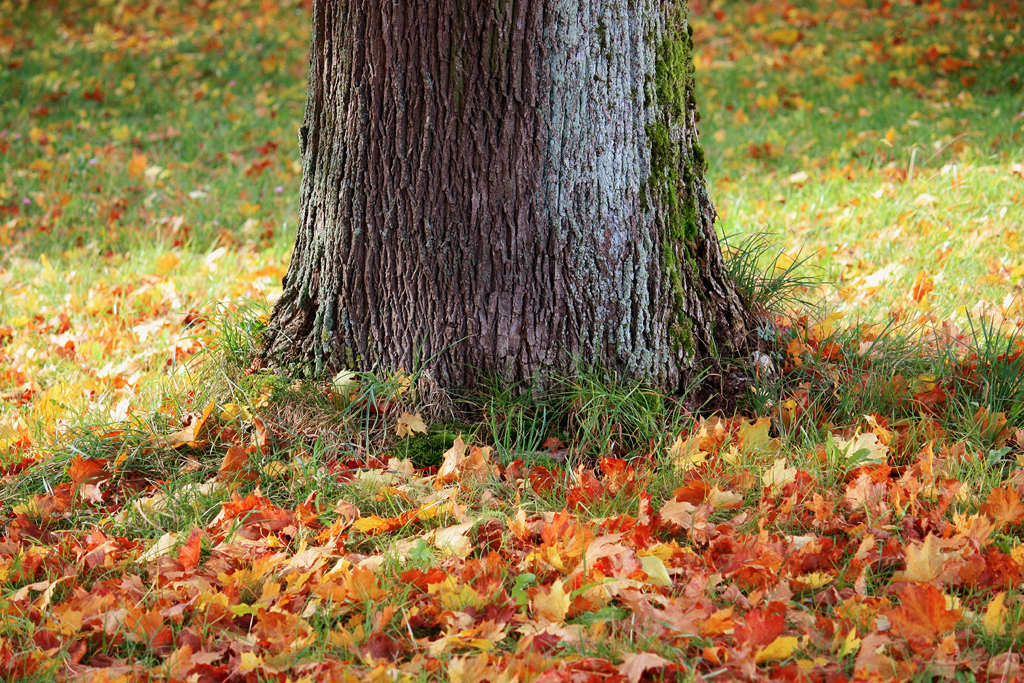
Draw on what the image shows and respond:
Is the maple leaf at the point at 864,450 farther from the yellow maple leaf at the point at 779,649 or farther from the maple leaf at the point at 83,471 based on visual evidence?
the maple leaf at the point at 83,471

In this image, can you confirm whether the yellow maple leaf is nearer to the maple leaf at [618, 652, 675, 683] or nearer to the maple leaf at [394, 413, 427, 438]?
the maple leaf at [618, 652, 675, 683]

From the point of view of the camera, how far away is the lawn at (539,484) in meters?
1.81

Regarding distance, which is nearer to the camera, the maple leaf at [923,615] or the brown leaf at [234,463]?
the maple leaf at [923,615]

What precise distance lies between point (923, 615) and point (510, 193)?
1633mm

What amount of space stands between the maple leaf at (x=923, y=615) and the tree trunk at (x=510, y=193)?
3.87ft

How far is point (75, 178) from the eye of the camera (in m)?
5.64

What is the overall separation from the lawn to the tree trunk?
0.62 feet

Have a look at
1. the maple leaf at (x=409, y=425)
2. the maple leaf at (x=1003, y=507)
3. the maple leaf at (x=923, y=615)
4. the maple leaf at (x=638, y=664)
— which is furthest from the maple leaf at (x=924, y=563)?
the maple leaf at (x=409, y=425)

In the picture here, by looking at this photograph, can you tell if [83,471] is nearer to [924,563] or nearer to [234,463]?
[234,463]

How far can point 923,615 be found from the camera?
1761mm

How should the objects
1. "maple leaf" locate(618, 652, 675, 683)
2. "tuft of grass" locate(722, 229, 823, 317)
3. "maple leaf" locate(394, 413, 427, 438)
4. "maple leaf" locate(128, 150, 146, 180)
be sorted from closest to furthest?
"maple leaf" locate(618, 652, 675, 683)
"maple leaf" locate(394, 413, 427, 438)
"tuft of grass" locate(722, 229, 823, 317)
"maple leaf" locate(128, 150, 146, 180)

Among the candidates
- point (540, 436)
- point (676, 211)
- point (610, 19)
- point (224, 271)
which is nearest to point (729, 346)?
point (676, 211)

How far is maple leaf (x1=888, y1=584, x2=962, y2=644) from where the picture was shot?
174cm

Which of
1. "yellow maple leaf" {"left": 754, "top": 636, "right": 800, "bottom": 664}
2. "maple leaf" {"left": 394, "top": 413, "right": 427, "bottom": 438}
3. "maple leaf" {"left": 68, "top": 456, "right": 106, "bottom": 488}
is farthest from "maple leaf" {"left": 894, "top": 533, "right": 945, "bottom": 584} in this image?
"maple leaf" {"left": 68, "top": 456, "right": 106, "bottom": 488}
